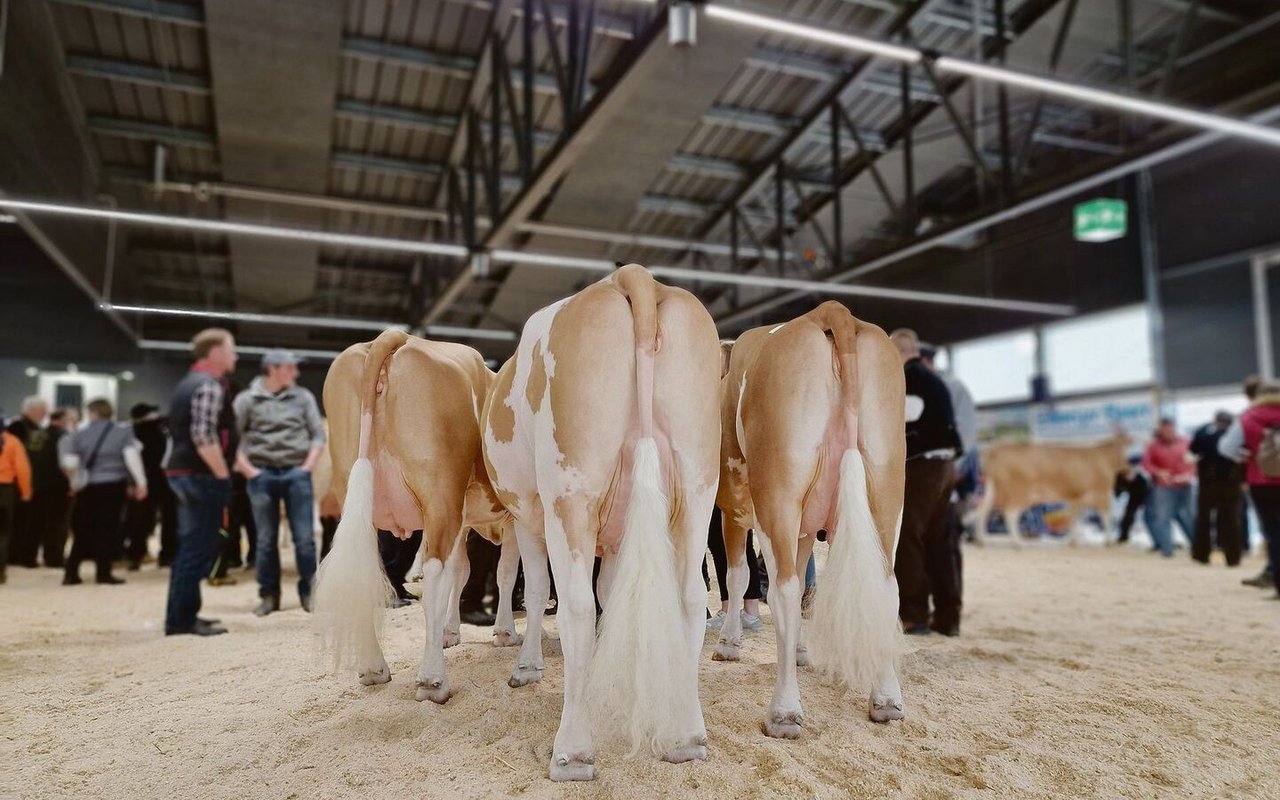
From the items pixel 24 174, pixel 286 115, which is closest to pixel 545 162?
pixel 286 115

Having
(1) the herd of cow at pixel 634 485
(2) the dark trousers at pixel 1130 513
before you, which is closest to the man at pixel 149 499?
(1) the herd of cow at pixel 634 485

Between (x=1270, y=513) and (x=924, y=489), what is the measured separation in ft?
12.6

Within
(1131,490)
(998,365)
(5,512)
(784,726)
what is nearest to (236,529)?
(5,512)

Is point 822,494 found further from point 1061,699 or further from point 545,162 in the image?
point 545,162

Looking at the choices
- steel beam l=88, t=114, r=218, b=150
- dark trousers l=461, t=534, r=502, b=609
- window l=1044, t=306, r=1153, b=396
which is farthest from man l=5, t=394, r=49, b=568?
window l=1044, t=306, r=1153, b=396

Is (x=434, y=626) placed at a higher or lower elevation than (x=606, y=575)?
lower

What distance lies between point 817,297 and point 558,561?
9593 millimetres

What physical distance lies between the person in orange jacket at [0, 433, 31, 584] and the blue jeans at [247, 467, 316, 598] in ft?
8.37

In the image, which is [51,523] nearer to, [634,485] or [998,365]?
[634,485]

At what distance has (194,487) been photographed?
459 cm

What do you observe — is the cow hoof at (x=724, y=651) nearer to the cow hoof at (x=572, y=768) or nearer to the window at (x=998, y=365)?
the cow hoof at (x=572, y=768)

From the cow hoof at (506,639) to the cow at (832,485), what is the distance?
1.59 metres

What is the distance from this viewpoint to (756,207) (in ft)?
42.9

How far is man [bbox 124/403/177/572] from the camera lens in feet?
24.5
